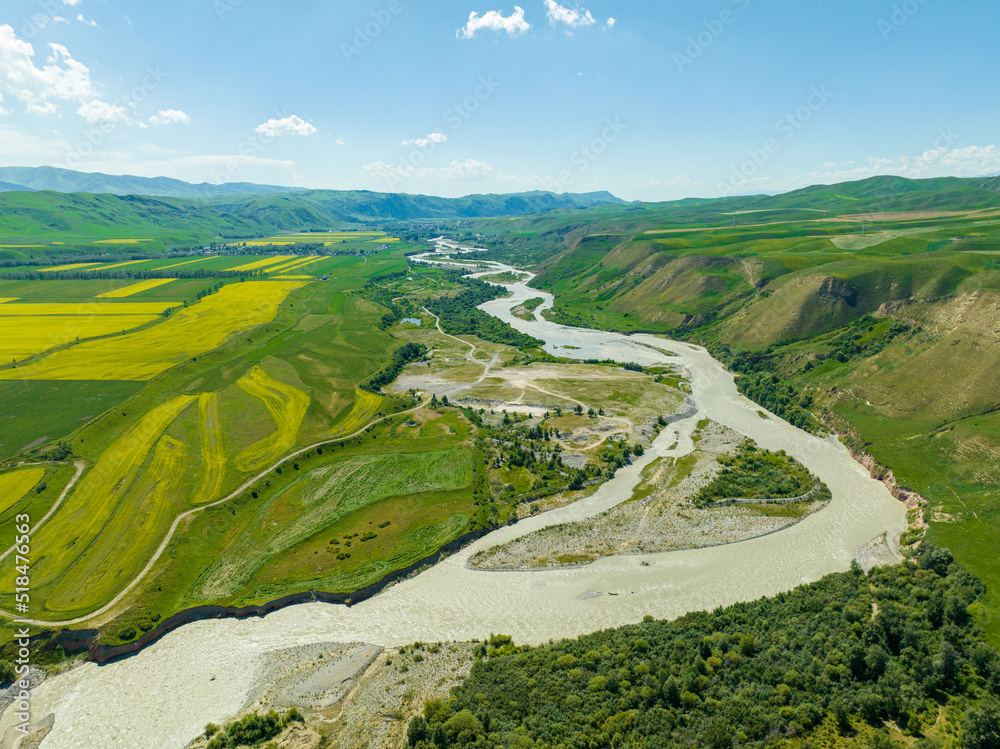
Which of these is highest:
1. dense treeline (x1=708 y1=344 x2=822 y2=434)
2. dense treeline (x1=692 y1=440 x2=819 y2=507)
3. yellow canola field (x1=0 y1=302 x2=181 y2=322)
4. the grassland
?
yellow canola field (x1=0 y1=302 x2=181 y2=322)

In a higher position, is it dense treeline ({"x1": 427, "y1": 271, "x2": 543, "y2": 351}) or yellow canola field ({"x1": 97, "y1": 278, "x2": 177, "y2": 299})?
yellow canola field ({"x1": 97, "y1": 278, "x2": 177, "y2": 299})

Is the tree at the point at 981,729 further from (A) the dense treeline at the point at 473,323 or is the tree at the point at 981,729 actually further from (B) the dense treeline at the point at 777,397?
(A) the dense treeline at the point at 473,323

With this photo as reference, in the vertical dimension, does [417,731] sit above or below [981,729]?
below

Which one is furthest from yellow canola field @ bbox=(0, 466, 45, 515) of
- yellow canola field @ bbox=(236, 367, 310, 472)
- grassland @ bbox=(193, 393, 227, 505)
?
yellow canola field @ bbox=(236, 367, 310, 472)

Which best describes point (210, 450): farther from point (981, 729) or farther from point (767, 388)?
point (767, 388)

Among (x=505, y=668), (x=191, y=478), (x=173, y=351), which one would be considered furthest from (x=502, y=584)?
(x=173, y=351)

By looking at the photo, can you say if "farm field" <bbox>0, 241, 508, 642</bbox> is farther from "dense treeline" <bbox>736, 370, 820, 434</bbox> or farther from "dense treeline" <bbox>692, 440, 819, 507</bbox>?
"dense treeline" <bbox>736, 370, 820, 434</bbox>

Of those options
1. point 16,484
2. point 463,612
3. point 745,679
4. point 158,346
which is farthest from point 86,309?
point 745,679
